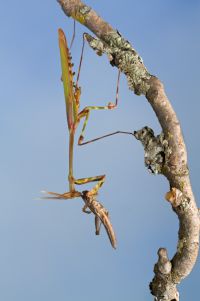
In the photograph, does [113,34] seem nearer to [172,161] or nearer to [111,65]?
[111,65]

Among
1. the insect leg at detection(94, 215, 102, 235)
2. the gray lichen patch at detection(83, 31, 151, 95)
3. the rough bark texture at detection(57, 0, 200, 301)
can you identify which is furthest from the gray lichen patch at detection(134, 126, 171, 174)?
the insect leg at detection(94, 215, 102, 235)

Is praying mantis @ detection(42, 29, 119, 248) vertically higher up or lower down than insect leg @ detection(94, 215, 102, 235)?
higher up

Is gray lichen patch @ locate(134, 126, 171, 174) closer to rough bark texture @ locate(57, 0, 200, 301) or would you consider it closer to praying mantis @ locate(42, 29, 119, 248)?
rough bark texture @ locate(57, 0, 200, 301)

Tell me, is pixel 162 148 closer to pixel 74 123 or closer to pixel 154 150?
pixel 154 150

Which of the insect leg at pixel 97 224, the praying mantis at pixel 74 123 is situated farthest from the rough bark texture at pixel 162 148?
the insect leg at pixel 97 224

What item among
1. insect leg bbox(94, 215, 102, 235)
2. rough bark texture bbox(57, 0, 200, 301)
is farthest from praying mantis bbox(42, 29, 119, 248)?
rough bark texture bbox(57, 0, 200, 301)

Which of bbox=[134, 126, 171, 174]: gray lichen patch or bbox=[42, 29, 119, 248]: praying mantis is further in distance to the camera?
bbox=[42, 29, 119, 248]: praying mantis

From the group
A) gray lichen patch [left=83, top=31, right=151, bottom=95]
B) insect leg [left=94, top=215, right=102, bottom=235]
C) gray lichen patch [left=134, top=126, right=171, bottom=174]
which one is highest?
gray lichen patch [left=83, top=31, right=151, bottom=95]

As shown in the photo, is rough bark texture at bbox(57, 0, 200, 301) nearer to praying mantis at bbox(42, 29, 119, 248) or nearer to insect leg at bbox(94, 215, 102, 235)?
praying mantis at bbox(42, 29, 119, 248)

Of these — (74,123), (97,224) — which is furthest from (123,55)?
(97,224)
